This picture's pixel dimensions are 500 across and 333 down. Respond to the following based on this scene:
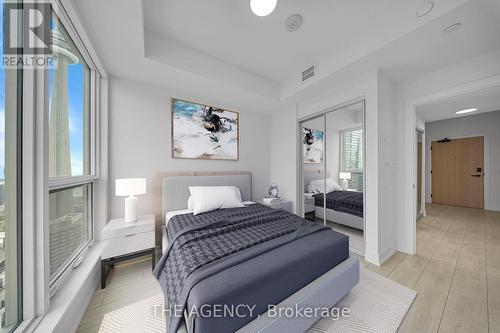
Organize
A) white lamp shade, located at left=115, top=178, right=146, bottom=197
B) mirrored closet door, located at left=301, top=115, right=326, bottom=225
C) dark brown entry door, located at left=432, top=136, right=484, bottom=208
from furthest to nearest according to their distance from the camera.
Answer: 1. dark brown entry door, located at left=432, top=136, right=484, bottom=208
2. mirrored closet door, located at left=301, top=115, right=326, bottom=225
3. white lamp shade, located at left=115, top=178, right=146, bottom=197

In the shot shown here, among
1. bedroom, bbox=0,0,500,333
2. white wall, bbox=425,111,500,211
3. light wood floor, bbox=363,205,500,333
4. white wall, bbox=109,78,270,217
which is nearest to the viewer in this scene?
bedroom, bbox=0,0,500,333

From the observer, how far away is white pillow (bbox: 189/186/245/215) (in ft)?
7.77

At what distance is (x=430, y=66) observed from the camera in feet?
7.06

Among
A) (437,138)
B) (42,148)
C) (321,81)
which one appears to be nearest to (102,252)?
(42,148)

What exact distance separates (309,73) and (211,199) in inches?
92.1

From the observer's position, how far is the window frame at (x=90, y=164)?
1266 millimetres

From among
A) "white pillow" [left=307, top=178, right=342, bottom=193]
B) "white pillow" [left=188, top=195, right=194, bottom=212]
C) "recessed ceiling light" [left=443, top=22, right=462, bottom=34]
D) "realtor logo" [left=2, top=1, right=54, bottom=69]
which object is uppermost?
"recessed ceiling light" [left=443, top=22, right=462, bottom=34]

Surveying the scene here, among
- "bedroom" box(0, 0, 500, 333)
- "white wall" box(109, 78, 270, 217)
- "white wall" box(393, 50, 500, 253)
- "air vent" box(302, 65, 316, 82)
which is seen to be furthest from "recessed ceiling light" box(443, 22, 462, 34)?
"white wall" box(109, 78, 270, 217)

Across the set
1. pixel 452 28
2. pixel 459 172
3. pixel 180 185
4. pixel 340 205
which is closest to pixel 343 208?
pixel 340 205

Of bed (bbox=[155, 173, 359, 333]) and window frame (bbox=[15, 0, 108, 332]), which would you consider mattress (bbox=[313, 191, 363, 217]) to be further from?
window frame (bbox=[15, 0, 108, 332])

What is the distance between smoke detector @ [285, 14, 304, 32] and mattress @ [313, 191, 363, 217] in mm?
2278

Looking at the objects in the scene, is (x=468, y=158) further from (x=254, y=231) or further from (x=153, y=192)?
(x=153, y=192)

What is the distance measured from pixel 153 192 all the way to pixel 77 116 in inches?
48.9

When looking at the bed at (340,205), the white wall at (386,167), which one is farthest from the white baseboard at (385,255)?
the bed at (340,205)
